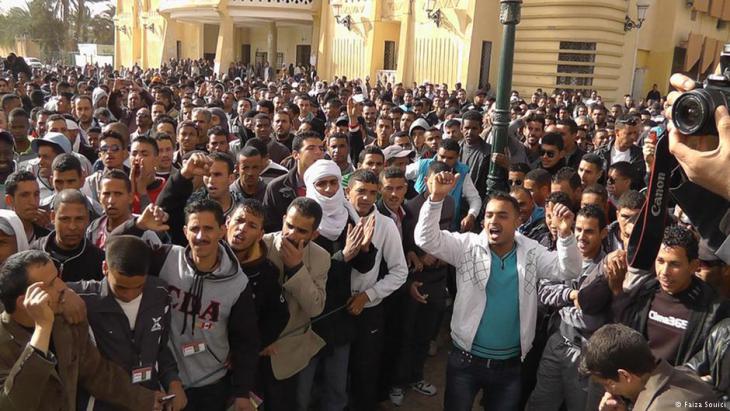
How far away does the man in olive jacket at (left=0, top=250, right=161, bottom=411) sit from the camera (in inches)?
91.5

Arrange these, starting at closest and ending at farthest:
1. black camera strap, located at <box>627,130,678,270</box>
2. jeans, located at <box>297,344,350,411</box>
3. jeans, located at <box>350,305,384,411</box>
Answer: black camera strap, located at <box>627,130,678,270</box> → jeans, located at <box>297,344,350,411</box> → jeans, located at <box>350,305,384,411</box>

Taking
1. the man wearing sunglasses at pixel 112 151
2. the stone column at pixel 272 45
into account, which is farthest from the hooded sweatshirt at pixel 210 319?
the stone column at pixel 272 45

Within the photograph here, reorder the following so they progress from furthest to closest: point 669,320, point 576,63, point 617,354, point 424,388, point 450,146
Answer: point 576,63, point 450,146, point 424,388, point 669,320, point 617,354

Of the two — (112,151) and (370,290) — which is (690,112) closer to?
(370,290)

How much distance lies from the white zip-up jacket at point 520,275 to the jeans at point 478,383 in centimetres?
10

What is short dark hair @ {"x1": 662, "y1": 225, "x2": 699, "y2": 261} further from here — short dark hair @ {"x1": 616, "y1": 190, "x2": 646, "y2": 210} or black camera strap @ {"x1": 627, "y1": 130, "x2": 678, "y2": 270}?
black camera strap @ {"x1": 627, "y1": 130, "x2": 678, "y2": 270}

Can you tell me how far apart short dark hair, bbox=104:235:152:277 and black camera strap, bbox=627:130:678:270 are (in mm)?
2133

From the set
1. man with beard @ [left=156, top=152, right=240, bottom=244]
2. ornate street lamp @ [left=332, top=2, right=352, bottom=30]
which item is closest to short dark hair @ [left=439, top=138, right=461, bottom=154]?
man with beard @ [left=156, top=152, right=240, bottom=244]

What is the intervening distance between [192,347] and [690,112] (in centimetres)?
255

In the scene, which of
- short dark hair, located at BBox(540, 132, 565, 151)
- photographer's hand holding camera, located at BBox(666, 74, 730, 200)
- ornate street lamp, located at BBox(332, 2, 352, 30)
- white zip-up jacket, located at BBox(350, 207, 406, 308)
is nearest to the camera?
photographer's hand holding camera, located at BBox(666, 74, 730, 200)

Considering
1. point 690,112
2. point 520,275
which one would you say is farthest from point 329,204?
point 690,112

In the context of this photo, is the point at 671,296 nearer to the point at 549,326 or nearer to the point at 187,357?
the point at 549,326

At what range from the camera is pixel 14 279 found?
246cm

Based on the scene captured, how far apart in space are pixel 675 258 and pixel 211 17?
Answer: 28.8 m
